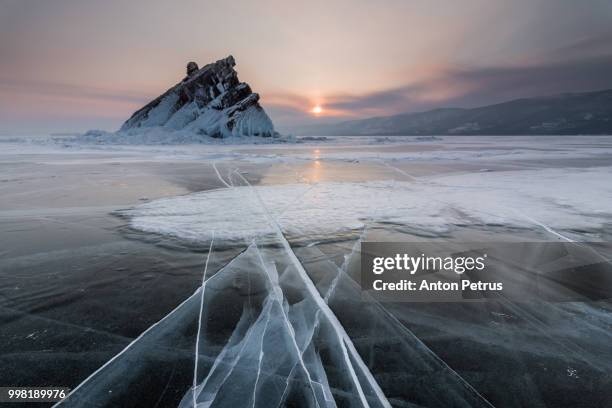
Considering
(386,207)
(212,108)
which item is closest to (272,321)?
(386,207)

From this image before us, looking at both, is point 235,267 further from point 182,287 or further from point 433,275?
point 433,275

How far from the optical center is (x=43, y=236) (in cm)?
511

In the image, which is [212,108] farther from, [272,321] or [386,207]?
[272,321]

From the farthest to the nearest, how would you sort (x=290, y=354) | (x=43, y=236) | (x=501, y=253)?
(x=43, y=236) → (x=501, y=253) → (x=290, y=354)

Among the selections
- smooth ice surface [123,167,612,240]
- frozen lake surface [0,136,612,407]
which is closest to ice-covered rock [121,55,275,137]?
smooth ice surface [123,167,612,240]

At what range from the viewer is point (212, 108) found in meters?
55.8

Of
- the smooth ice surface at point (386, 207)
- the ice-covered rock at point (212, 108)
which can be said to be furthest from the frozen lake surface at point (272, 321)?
the ice-covered rock at point (212, 108)

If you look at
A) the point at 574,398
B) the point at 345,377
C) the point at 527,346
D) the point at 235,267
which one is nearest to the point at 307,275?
the point at 235,267

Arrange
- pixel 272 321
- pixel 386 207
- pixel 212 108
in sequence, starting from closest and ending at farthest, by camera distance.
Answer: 1. pixel 272 321
2. pixel 386 207
3. pixel 212 108

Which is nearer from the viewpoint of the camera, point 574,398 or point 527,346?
point 574,398

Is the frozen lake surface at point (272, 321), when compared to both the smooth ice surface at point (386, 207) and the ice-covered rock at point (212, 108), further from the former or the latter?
the ice-covered rock at point (212, 108)

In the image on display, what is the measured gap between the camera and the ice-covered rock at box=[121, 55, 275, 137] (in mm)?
53094

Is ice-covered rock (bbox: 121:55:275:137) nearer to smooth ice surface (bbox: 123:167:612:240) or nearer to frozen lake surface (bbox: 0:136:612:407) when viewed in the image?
smooth ice surface (bbox: 123:167:612:240)

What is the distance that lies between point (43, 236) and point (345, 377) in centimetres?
509
